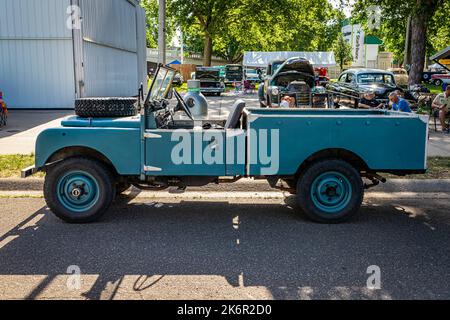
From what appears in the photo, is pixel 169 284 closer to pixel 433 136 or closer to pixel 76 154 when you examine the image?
pixel 76 154

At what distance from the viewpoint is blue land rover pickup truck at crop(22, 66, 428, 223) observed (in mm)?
6000

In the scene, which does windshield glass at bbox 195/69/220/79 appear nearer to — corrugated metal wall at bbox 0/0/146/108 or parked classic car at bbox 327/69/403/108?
corrugated metal wall at bbox 0/0/146/108

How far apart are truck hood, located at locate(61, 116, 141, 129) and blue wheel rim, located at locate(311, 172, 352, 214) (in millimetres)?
2307

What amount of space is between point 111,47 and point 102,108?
61.5 ft

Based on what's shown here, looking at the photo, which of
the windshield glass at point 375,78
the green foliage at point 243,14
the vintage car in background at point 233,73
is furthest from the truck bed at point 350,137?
the vintage car in background at point 233,73

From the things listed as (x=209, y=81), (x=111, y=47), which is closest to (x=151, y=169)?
(x=111, y=47)

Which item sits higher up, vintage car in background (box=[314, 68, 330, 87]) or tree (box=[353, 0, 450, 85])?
tree (box=[353, 0, 450, 85])

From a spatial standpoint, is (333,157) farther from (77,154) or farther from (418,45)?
(418,45)

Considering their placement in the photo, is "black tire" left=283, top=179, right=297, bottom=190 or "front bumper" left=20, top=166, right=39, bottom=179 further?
"black tire" left=283, top=179, right=297, bottom=190

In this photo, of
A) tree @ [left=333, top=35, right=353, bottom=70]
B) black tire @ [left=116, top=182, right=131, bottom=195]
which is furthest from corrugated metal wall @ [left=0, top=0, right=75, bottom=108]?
tree @ [left=333, top=35, right=353, bottom=70]

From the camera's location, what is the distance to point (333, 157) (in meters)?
6.30

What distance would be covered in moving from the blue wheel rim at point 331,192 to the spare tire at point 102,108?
2558 millimetres

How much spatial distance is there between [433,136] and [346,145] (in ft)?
27.1

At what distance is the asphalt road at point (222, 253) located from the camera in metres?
4.32
